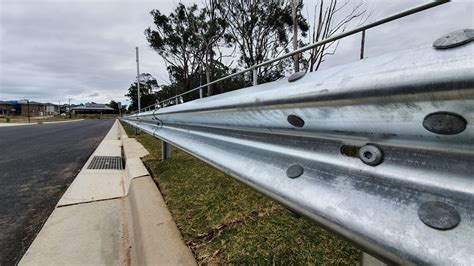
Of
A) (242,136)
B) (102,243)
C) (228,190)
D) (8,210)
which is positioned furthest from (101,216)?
(242,136)

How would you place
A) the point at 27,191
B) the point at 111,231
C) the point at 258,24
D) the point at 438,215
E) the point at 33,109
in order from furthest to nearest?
the point at 33,109 < the point at 258,24 < the point at 27,191 < the point at 111,231 < the point at 438,215

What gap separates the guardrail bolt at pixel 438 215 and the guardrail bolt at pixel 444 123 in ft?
0.50

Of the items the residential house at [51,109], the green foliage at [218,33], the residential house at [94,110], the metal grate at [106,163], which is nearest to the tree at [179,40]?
the green foliage at [218,33]

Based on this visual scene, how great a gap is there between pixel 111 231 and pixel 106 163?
309 cm

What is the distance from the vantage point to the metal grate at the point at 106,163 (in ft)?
15.6

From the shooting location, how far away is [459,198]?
57 centimetres

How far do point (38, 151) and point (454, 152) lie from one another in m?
8.22

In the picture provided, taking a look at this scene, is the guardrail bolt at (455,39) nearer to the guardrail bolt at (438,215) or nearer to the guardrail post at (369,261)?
the guardrail bolt at (438,215)

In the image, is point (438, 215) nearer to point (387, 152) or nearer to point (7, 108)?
point (387, 152)

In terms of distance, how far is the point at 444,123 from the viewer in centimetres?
59

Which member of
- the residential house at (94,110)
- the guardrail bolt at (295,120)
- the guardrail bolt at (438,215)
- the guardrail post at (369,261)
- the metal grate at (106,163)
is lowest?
the metal grate at (106,163)

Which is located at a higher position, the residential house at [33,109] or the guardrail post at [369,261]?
the residential house at [33,109]

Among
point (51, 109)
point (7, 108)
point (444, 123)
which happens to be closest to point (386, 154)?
point (444, 123)

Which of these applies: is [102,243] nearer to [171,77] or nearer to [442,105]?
[442,105]
